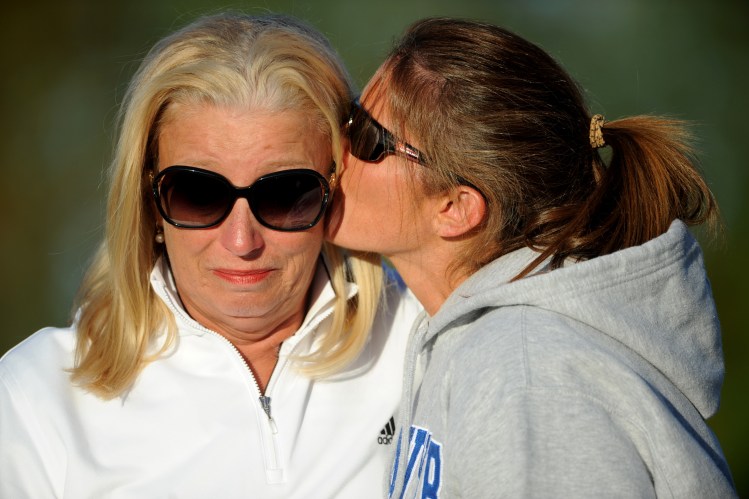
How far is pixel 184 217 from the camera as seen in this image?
2555mm

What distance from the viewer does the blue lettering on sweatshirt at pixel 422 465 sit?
6.69 feet

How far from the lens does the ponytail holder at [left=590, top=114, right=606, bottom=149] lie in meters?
2.38

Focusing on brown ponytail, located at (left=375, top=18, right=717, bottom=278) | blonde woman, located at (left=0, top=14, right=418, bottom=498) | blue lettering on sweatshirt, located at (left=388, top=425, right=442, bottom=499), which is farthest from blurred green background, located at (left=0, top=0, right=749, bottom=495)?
blue lettering on sweatshirt, located at (left=388, top=425, right=442, bottom=499)

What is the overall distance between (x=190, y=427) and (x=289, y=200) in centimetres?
79

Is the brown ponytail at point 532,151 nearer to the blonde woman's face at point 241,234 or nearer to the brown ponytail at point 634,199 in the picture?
the brown ponytail at point 634,199

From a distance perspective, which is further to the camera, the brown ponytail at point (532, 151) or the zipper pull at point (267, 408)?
the zipper pull at point (267, 408)

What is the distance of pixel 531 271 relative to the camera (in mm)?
2123

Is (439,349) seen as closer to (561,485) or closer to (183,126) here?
(561,485)

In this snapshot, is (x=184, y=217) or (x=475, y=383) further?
(x=184, y=217)

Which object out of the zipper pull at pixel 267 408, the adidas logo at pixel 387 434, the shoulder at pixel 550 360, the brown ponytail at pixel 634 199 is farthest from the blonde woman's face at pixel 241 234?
the shoulder at pixel 550 360

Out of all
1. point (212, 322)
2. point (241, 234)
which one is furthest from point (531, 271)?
point (212, 322)

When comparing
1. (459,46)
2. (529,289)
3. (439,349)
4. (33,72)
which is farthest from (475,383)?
(33,72)

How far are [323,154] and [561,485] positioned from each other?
4.56 ft

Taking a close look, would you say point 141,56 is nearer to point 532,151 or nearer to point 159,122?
point 159,122
